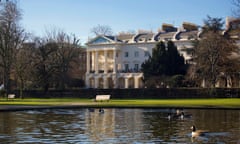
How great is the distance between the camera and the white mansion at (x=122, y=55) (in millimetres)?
105331

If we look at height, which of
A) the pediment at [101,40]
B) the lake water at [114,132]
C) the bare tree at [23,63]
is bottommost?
the lake water at [114,132]

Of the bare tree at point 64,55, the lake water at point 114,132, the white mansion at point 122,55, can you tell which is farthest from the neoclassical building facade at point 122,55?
the lake water at point 114,132

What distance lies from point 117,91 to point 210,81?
1450 cm

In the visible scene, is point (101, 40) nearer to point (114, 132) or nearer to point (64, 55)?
point (64, 55)

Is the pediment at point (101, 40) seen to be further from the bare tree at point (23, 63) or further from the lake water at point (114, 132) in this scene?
the lake water at point (114, 132)

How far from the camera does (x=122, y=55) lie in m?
113

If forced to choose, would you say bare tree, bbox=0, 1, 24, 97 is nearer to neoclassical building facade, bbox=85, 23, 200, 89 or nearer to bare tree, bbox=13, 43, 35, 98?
bare tree, bbox=13, 43, 35, 98

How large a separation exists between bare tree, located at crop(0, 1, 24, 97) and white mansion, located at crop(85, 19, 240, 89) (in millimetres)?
39912

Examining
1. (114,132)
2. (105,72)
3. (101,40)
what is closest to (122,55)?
(105,72)

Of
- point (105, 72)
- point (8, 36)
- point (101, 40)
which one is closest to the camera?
point (8, 36)

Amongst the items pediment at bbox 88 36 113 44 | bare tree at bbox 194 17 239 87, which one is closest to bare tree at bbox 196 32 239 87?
bare tree at bbox 194 17 239 87

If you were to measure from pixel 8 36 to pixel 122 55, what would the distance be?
48.1 metres

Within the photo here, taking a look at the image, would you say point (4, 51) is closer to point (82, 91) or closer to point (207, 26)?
point (82, 91)

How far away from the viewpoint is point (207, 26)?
7675 centimetres
